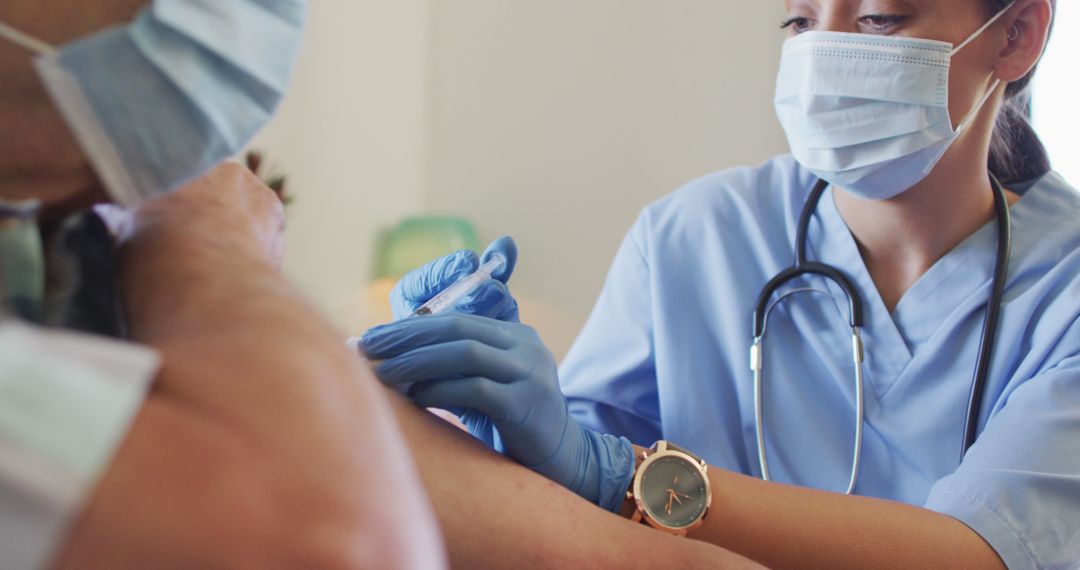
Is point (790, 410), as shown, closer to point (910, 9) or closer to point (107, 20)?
point (910, 9)

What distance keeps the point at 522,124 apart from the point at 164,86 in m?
2.64

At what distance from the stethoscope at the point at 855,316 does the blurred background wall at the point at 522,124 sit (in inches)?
55.0

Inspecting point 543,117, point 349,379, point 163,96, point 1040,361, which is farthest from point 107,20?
point 543,117

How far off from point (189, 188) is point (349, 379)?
1.06 feet

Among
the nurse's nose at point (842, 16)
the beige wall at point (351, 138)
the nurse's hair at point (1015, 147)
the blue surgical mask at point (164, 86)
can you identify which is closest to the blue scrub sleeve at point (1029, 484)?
the nurse's hair at point (1015, 147)

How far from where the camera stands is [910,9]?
149 cm

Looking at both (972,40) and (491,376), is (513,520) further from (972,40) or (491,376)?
(972,40)

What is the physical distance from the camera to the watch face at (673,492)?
3.79 feet

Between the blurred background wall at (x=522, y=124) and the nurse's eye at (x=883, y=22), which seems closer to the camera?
the nurse's eye at (x=883, y=22)

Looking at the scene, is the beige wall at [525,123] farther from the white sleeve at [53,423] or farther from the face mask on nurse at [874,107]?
the white sleeve at [53,423]

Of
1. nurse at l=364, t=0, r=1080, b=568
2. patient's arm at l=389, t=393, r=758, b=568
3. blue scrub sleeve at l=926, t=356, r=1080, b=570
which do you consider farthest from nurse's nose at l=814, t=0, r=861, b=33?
patient's arm at l=389, t=393, r=758, b=568

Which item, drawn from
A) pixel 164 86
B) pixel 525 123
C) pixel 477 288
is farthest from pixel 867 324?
pixel 525 123

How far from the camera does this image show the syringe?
1127mm

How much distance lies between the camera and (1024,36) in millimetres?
1534
